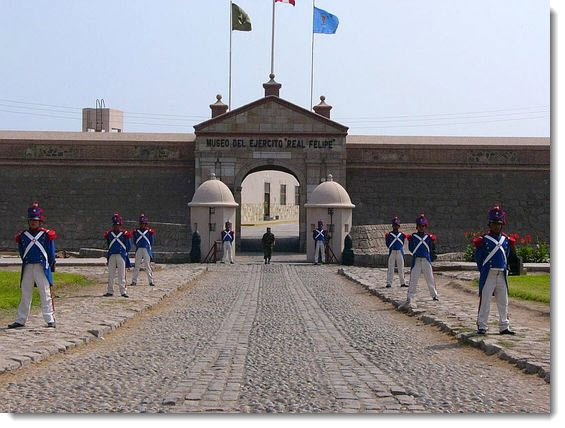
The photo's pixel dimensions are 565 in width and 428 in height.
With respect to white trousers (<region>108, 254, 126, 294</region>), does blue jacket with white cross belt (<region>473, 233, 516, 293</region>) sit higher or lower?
higher

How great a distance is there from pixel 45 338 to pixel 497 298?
18.3 ft

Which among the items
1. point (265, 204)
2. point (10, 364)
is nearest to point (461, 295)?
point (10, 364)

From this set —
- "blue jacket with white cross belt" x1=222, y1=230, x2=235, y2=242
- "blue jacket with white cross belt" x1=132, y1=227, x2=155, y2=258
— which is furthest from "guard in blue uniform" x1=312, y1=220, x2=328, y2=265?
"blue jacket with white cross belt" x1=132, y1=227, x2=155, y2=258

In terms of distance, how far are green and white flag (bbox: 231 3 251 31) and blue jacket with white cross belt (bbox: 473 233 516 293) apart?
31994 mm

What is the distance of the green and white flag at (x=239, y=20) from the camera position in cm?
4306

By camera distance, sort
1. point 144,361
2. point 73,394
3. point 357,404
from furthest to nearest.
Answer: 1. point 144,361
2. point 73,394
3. point 357,404

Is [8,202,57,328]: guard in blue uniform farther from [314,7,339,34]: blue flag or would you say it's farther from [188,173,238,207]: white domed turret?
[314,7,339,34]: blue flag

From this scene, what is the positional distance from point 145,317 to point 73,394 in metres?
7.18

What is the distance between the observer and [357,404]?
7.71 meters

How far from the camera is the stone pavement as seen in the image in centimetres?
1022

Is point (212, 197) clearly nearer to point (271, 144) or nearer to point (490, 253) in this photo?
point (271, 144)

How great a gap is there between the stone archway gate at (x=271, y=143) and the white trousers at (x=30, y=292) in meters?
26.2

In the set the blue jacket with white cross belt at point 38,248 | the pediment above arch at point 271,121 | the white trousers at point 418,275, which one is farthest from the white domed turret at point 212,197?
the blue jacket with white cross belt at point 38,248

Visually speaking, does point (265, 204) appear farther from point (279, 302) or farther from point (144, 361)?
point (144, 361)
